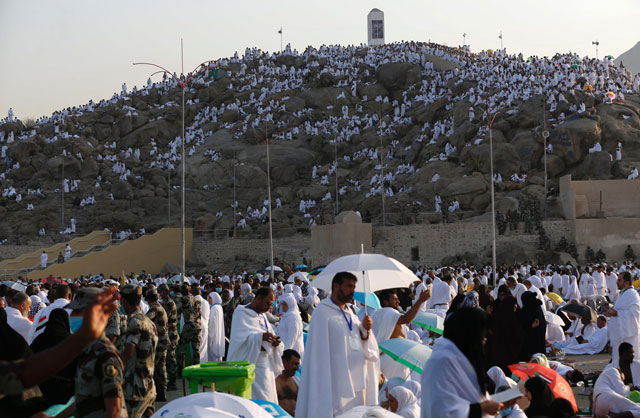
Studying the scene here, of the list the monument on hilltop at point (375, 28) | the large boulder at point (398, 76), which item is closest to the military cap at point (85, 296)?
the large boulder at point (398, 76)

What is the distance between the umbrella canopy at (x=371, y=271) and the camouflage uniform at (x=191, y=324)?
3.32 m

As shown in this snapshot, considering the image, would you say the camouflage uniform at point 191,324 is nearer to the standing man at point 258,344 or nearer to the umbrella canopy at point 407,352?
the standing man at point 258,344

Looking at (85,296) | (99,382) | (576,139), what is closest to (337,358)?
(99,382)

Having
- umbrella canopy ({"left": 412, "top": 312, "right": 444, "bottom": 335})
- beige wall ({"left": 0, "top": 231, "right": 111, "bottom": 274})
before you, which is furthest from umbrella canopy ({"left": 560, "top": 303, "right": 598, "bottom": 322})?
beige wall ({"left": 0, "top": 231, "right": 111, "bottom": 274})

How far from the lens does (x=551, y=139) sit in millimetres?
47406

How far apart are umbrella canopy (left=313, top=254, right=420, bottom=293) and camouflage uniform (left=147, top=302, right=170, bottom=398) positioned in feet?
5.79

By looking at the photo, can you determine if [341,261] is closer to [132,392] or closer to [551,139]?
[132,392]

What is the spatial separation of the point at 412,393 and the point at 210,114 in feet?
225

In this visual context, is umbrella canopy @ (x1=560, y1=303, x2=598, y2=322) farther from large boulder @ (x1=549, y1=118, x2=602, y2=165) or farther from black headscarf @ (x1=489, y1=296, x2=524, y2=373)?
large boulder @ (x1=549, y1=118, x2=602, y2=165)

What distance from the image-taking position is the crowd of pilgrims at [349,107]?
5328 centimetres

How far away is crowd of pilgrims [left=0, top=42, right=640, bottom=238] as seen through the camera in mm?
53281

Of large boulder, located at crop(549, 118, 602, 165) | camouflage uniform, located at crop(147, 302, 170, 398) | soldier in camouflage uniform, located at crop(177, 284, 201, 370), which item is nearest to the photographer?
camouflage uniform, located at crop(147, 302, 170, 398)

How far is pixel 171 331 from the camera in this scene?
11336mm

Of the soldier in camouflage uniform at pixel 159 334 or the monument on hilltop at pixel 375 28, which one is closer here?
the soldier in camouflage uniform at pixel 159 334
